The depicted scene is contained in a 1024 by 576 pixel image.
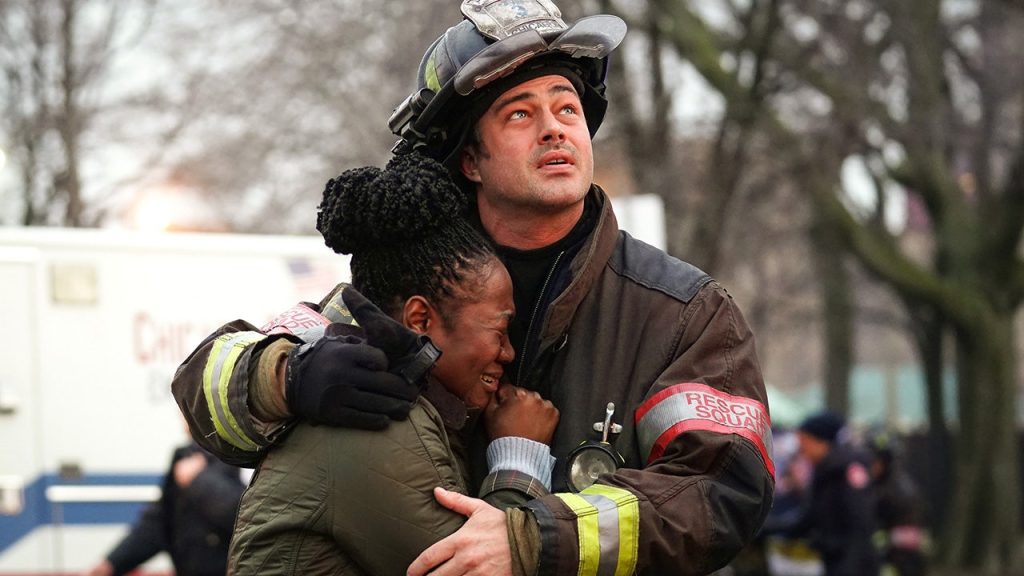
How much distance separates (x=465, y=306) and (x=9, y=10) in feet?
39.5

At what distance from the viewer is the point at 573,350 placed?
3.22m

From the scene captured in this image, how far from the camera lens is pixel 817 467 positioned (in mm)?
10031

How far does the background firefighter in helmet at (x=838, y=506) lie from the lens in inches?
385

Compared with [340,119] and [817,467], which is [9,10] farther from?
A: [817,467]

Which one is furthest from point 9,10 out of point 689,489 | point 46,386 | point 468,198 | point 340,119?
point 689,489

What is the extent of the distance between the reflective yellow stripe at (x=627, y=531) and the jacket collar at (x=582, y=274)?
45 centimetres

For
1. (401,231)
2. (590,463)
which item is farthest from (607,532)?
(401,231)

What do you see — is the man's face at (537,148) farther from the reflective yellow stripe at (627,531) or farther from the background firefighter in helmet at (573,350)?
the reflective yellow stripe at (627,531)

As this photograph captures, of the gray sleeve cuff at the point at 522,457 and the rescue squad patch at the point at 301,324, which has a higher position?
the rescue squad patch at the point at 301,324

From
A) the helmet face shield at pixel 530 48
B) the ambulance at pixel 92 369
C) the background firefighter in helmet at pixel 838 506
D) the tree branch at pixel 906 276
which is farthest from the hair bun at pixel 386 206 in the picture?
the tree branch at pixel 906 276

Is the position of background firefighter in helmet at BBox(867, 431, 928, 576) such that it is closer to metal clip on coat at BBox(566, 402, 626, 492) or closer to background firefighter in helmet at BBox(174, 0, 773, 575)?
background firefighter in helmet at BBox(174, 0, 773, 575)

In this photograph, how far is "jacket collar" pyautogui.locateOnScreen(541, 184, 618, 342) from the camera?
10.4 ft

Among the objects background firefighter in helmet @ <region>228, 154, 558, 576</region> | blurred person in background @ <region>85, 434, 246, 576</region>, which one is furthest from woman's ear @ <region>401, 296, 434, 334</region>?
blurred person in background @ <region>85, 434, 246, 576</region>

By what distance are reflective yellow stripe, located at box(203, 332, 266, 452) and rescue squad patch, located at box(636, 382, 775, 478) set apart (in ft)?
2.51
